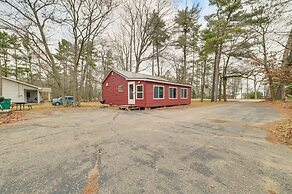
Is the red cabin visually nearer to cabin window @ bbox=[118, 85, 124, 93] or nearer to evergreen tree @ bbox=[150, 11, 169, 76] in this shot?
cabin window @ bbox=[118, 85, 124, 93]

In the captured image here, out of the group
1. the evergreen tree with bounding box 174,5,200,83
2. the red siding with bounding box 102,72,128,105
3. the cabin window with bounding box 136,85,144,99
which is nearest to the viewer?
the cabin window with bounding box 136,85,144,99

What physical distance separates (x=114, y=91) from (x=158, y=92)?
183 inches

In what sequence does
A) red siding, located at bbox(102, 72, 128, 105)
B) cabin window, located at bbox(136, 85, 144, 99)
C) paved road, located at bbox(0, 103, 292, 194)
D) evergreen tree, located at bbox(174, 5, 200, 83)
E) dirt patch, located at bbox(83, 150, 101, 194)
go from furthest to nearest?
evergreen tree, located at bbox(174, 5, 200, 83)
red siding, located at bbox(102, 72, 128, 105)
cabin window, located at bbox(136, 85, 144, 99)
paved road, located at bbox(0, 103, 292, 194)
dirt patch, located at bbox(83, 150, 101, 194)

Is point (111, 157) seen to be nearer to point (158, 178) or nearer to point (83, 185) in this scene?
point (83, 185)

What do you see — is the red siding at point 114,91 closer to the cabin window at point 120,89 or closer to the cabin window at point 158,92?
the cabin window at point 120,89

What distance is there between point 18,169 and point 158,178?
2.51 m

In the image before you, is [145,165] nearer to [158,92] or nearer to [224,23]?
[158,92]

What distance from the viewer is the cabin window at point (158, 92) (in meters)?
14.1

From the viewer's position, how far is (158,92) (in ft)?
47.9

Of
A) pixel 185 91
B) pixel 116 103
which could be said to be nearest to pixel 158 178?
pixel 116 103

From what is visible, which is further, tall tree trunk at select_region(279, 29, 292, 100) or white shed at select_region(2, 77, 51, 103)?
white shed at select_region(2, 77, 51, 103)

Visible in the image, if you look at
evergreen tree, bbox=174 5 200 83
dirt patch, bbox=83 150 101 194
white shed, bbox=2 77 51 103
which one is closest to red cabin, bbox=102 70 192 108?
evergreen tree, bbox=174 5 200 83

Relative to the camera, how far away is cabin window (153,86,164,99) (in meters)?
14.1

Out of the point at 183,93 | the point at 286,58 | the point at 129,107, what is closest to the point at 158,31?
the point at 183,93
